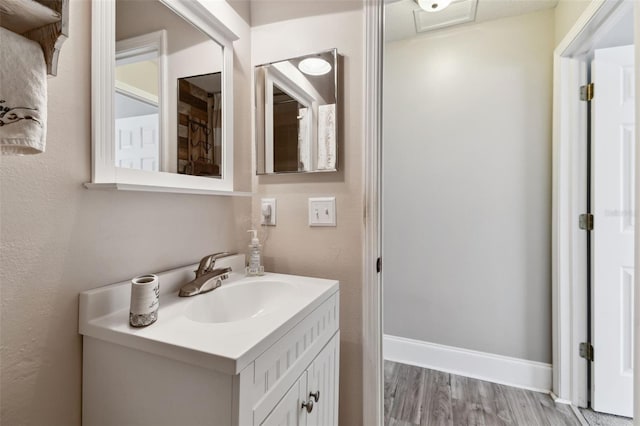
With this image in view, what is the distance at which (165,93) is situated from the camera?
3.18 ft

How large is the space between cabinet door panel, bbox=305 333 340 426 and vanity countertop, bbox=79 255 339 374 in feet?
0.60

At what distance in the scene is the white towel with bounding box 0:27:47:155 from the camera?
424 mm

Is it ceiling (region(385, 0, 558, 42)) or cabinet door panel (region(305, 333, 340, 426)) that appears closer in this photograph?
cabinet door panel (region(305, 333, 340, 426))

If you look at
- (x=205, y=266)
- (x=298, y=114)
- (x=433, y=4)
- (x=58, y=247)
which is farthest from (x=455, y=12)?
(x=58, y=247)

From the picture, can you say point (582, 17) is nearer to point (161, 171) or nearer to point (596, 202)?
point (596, 202)

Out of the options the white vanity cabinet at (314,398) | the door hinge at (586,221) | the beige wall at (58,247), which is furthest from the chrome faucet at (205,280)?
the door hinge at (586,221)

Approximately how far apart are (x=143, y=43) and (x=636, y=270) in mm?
1810

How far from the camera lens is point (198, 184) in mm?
1088

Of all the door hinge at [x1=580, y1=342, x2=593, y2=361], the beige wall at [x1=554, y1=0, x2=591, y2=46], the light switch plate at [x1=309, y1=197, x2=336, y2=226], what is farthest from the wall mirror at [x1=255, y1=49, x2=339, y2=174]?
the door hinge at [x1=580, y1=342, x2=593, y2=361]

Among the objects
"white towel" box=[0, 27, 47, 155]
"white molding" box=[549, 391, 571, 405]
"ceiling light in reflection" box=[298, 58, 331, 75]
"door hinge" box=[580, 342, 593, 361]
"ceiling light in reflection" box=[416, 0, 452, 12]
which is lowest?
"white molding" box=[549, 391, 571, 405]

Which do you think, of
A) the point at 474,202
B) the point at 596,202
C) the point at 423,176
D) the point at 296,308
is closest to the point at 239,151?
the point at 296,308

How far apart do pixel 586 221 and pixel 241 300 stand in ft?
6.12

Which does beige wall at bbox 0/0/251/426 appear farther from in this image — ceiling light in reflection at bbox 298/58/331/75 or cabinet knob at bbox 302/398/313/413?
ceiling light in reflection at bbox 298/58/331/75

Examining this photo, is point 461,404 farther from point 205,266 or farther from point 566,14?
point 566,14
